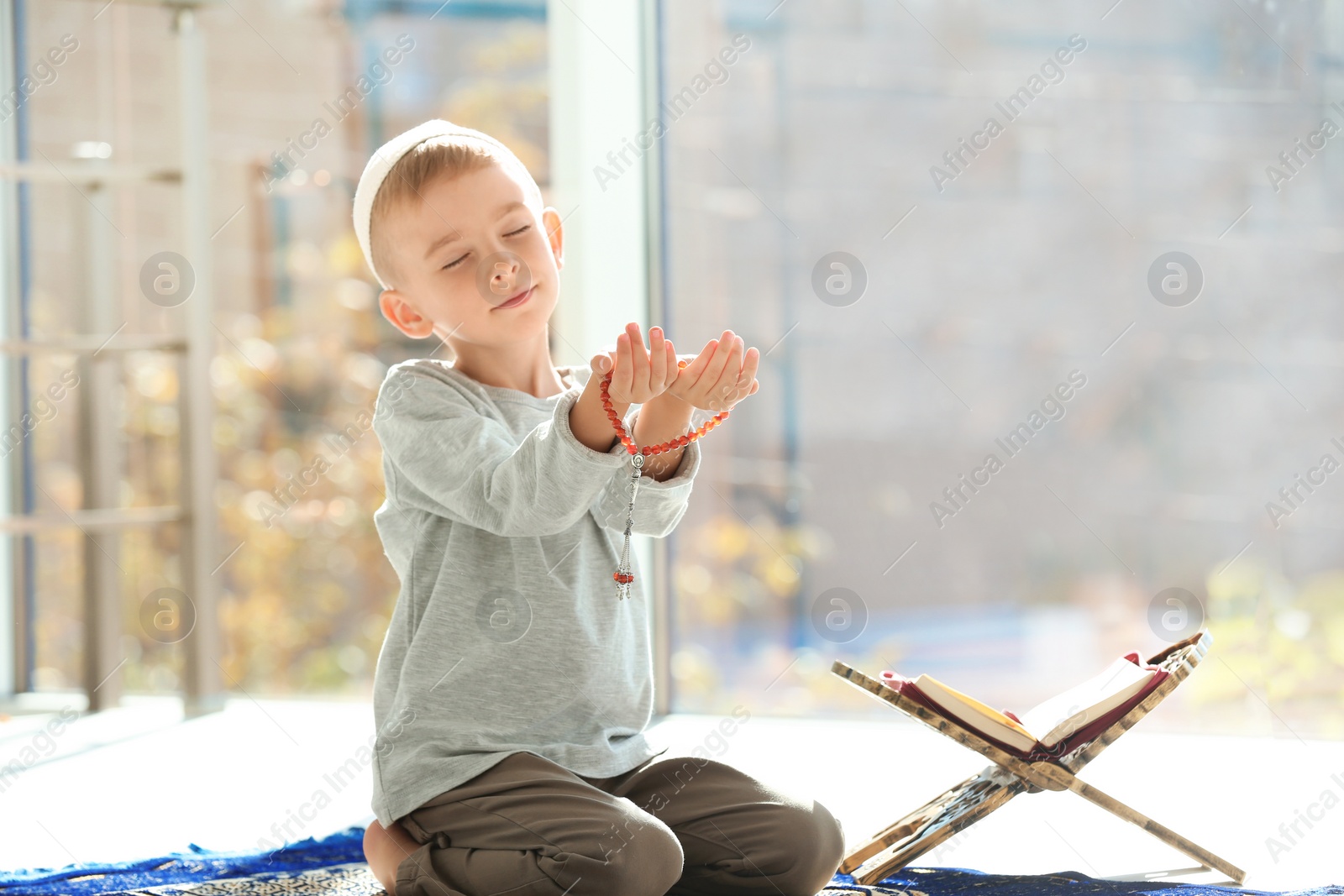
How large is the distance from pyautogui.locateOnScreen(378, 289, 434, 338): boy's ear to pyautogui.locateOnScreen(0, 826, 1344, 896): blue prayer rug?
66cm

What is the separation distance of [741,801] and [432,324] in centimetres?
64

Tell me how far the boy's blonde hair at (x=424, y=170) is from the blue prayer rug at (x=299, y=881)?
0.75 metres

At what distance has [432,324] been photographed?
1.37 m

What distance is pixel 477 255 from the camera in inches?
50.7

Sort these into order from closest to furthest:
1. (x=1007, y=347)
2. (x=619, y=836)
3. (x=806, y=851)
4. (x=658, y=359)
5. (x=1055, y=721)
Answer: (x=658, y=359), (x=619, y=836), (x=806, y=851), (x=1055, y=721), (x=1007, y=347)

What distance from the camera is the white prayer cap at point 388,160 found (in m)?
1.33

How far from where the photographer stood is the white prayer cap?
133 centimetres

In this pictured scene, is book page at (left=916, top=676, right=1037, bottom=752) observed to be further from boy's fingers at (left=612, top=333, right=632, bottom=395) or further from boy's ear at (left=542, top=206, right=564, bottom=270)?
boy's ear at (left=542, top=206, right=564, bottom=270)

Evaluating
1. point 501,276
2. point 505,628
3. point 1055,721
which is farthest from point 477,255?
point 1055,721

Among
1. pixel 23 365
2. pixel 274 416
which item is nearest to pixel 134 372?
pixel 274 416

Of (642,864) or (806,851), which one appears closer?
(642,864)

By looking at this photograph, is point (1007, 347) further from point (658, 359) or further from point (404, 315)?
point (658, 359)

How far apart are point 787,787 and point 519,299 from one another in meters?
0.62

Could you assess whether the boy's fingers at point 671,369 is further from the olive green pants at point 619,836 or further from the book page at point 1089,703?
the book page at point 1089,703
